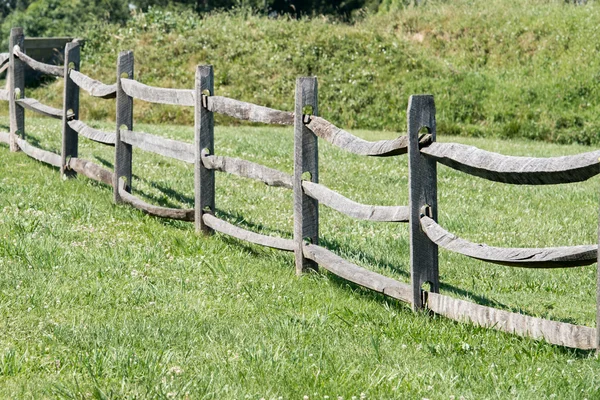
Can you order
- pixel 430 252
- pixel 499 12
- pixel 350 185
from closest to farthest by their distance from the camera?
pixel 430 252 < pixel 350 185 < pixel 499 12

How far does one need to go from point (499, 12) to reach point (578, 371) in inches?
1041

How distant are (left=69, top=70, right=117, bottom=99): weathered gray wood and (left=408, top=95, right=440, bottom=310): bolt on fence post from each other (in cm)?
561

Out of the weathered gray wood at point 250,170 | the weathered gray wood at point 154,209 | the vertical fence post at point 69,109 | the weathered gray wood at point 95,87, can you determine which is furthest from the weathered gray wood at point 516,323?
the vertical fence post at point 69,109

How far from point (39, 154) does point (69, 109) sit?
4.12 ft

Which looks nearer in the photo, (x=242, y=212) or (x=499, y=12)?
(x=242, y=212)

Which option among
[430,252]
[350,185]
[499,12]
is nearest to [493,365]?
[430,252]

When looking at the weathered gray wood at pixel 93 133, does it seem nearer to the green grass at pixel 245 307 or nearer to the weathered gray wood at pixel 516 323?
the green grass at pixel 245 307

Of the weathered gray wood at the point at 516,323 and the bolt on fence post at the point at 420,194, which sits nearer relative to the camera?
the weathered gray wood at the point at 516,323

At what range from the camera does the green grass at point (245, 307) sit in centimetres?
464

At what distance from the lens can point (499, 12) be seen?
29391 millimetres

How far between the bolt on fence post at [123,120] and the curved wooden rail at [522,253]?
547cm

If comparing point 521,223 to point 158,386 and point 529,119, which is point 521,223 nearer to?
point 158,386

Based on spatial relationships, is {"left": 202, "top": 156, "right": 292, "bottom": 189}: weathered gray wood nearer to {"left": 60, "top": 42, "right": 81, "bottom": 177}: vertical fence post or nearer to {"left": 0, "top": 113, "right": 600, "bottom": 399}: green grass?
{"left": 0, "top": 113, "right": 600, "bottom": 399}: green grass

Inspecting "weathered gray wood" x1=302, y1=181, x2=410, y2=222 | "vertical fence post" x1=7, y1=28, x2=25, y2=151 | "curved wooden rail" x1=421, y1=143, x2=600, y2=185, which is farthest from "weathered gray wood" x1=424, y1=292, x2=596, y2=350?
"vertical fence post" x1=7, y1=28, x2=25, y2=151
